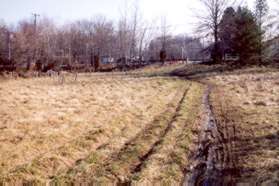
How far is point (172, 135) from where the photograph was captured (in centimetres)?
966

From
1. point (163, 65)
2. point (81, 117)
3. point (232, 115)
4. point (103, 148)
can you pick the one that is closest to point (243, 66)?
point (163, 65)

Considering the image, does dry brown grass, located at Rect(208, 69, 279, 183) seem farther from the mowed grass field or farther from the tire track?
→ the tire track

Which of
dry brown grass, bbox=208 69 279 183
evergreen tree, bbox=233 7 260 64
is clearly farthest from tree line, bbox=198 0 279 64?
dry brown grass, bbox=208 69 279 183

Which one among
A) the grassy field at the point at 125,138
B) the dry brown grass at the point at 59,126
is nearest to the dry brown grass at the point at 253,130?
the grassy field at the point at 125,138

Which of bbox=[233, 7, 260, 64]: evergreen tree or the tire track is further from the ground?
bbox=[233, 7, 260, 64]: evergreen tree

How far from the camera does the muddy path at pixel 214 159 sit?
6.73 meters

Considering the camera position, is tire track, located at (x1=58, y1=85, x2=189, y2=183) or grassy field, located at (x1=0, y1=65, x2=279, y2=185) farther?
grassy field, located at (x1=0, y1=65, x2=279, y2=185)

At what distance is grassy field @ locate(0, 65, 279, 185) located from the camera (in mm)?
6918

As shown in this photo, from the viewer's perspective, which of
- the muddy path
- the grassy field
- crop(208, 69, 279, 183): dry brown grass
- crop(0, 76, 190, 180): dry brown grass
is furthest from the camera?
crop(0, 76, 190, 180): dry brown grass

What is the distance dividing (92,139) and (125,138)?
886mm

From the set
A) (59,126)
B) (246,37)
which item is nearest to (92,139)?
(59,126)

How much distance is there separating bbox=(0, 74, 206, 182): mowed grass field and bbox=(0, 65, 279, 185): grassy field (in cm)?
2

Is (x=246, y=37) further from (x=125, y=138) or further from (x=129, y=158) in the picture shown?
(x=129, y=158)

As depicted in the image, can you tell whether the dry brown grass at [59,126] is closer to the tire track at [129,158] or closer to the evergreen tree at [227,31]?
the tire track at [129,158]
